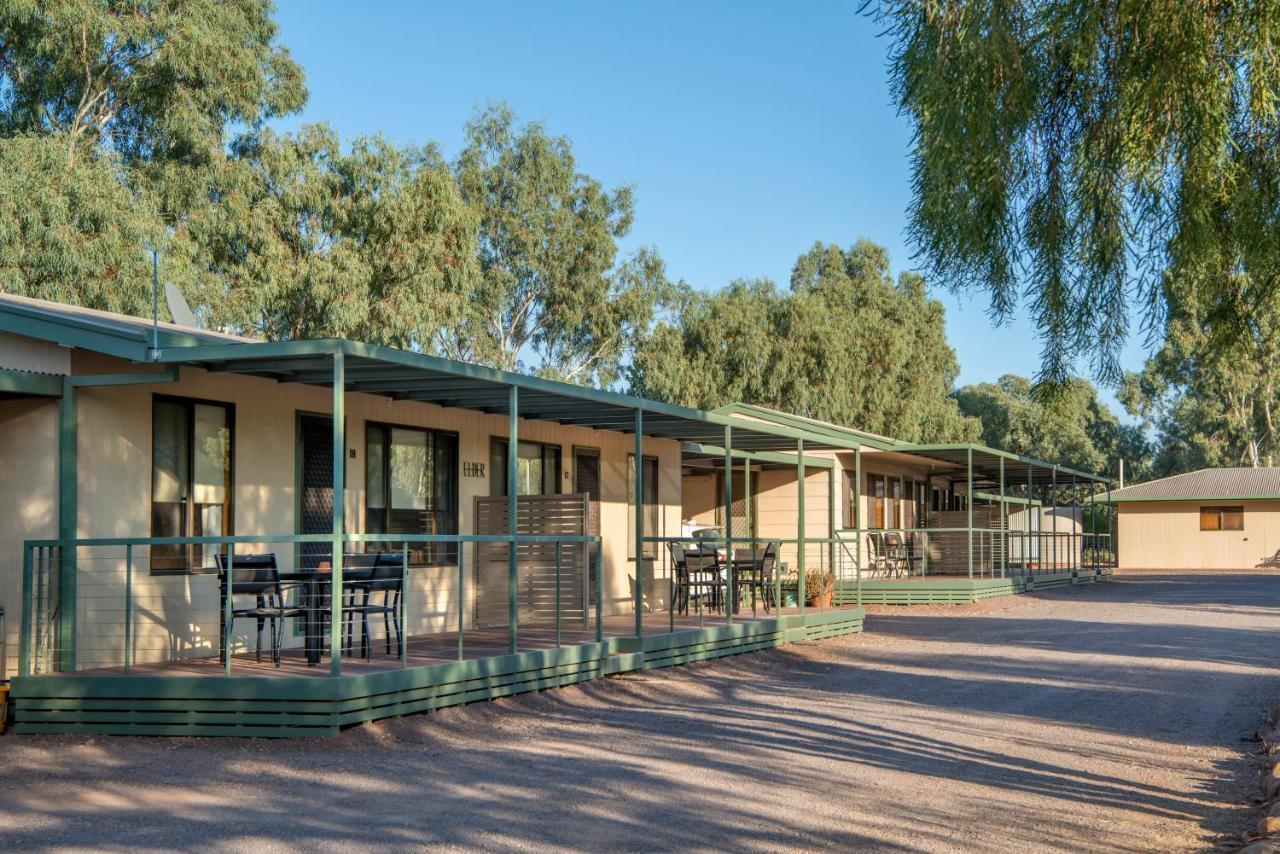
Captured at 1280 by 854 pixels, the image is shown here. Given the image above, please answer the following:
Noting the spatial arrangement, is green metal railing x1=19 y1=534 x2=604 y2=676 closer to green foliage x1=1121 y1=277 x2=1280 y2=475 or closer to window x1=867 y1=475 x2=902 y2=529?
window x1=867 y1=475 x2=902 y2=529

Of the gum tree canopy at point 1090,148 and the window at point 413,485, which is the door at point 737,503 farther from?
the gum tree canopy at point 1090,148

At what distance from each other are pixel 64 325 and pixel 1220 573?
118 ft

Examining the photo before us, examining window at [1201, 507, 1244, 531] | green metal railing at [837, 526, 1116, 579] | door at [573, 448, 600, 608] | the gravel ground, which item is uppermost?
door at [573, 448, 600, 608]

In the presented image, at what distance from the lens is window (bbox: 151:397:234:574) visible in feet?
35.8

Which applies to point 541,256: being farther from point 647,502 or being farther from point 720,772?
point 720,772

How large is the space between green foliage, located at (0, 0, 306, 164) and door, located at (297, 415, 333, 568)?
1605 centimetres

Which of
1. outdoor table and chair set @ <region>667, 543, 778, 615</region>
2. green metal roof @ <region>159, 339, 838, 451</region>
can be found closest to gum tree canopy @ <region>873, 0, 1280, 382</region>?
green metal roof @ <region>159, 339, 838, 451</region>

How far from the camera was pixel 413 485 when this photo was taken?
44.6 feet

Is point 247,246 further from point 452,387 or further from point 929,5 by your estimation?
point 929,5

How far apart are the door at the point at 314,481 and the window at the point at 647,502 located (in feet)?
18.1

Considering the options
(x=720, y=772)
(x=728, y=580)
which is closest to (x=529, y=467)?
(x=728, y=580)

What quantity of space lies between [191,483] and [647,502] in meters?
7.62

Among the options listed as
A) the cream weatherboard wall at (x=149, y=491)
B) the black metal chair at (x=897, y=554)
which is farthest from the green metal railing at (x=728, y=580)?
the black metal chair at (x=897, y=554)

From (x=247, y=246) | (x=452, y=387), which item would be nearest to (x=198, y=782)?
(x=452, y=387)
